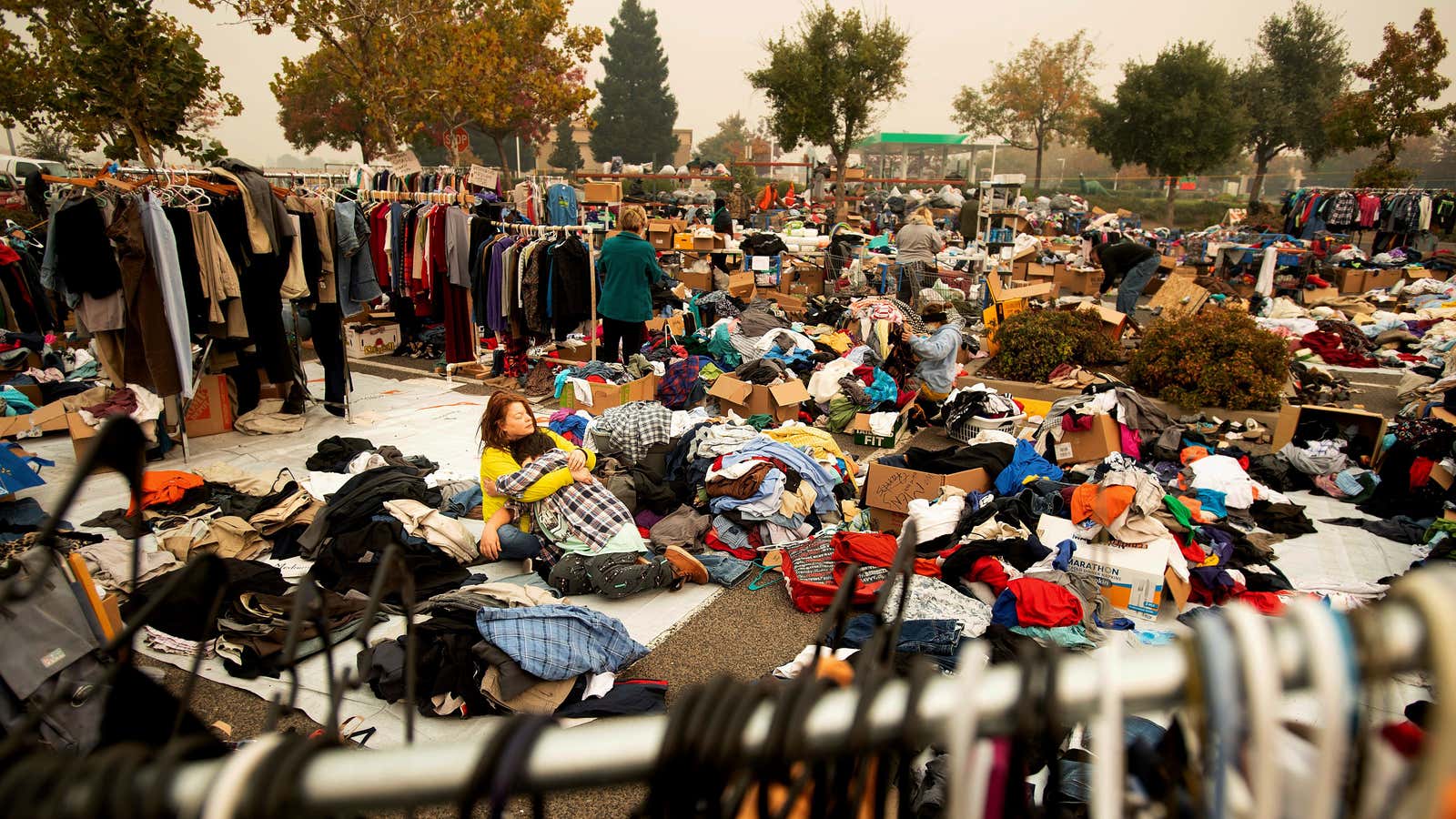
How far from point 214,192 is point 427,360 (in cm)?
395

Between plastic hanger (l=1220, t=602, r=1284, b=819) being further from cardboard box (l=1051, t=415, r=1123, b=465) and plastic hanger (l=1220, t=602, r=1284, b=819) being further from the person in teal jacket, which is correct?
the person in teal jacket

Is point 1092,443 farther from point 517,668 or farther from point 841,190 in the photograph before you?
point 841,190

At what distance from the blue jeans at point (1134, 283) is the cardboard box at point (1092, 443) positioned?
631 centimetres

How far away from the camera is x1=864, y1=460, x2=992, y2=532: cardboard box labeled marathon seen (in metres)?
5.03

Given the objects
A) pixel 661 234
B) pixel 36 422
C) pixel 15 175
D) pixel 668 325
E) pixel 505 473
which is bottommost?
pixel 36 422

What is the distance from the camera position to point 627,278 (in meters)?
7.85

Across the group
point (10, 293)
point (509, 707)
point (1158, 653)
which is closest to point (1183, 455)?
point (509, 707)

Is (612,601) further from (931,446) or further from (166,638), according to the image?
(931,446)

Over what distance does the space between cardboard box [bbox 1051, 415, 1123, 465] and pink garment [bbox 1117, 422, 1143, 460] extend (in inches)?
1.6

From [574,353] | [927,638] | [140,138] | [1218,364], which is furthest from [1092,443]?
[140,138]

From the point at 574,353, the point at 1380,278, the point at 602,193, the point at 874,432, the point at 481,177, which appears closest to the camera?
the point at 874,432

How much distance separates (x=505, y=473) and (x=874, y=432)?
3606 millimetres

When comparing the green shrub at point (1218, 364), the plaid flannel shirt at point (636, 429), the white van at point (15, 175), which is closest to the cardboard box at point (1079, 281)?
the green shrub at point (1218, 364)

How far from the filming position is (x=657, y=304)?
1037 centimetres
